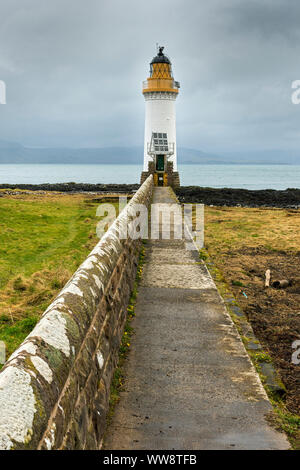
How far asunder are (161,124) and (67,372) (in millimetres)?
37692

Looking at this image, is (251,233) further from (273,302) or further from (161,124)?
(161,124)

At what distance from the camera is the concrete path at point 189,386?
3.29 metres

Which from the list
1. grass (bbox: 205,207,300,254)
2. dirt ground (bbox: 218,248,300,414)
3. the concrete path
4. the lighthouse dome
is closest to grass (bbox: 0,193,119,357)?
the concrete path

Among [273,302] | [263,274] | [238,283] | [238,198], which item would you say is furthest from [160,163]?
[273,302]

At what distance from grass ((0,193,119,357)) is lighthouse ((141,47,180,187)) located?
19993 mm

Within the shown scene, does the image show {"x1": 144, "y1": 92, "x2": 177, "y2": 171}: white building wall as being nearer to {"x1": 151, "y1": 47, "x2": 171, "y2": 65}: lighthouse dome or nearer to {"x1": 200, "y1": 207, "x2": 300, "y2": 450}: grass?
{"x1": 151, "y1": 47, "x2": 171, "y2": 65}: lighthouse dome

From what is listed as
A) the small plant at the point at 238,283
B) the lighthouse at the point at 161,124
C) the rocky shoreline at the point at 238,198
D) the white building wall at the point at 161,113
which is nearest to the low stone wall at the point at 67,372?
the small plant at the point at 238,283

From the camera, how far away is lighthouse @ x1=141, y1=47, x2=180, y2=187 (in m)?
38.3

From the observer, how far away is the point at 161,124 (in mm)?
38500

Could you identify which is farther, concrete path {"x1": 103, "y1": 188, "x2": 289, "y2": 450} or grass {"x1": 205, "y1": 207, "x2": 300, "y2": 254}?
grass {"x1": 205, "y1": 207, "x2": 300, "y2": 254}

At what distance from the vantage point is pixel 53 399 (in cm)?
220

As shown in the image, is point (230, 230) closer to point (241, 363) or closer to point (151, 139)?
point (241, 363)
